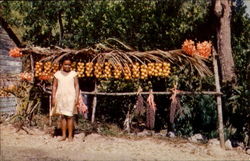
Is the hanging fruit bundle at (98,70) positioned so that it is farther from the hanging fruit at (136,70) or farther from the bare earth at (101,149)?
the bare earth at (101,149)

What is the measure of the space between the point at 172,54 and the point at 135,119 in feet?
9.48

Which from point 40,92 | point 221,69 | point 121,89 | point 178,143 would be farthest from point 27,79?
point 221,69

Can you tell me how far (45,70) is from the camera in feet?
30.3

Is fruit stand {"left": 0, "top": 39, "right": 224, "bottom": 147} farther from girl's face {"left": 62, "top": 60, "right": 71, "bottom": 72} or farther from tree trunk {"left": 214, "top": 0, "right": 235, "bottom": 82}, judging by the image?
tree trunk {"left": 214, "top": 0, "right": 235, "bottom": 82}

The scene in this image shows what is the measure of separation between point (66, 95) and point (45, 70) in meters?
1.30

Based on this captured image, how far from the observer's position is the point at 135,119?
35.8 ft

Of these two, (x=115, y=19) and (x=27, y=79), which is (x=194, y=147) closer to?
(x=27, y=79)

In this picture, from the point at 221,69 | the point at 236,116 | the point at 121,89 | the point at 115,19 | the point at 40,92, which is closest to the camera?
the point at 236,116

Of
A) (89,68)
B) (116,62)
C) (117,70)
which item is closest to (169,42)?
(116,62)

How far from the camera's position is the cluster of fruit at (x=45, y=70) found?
30.2 feet

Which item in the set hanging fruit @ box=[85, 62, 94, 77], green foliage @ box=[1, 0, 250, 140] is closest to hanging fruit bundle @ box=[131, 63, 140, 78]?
green foliage @ box=[1, 0, 250, 140]

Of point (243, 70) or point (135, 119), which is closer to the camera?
point (243, 70)

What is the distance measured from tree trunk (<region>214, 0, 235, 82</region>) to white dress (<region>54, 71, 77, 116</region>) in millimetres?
4301

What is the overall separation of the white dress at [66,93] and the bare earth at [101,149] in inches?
28.9
